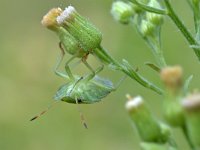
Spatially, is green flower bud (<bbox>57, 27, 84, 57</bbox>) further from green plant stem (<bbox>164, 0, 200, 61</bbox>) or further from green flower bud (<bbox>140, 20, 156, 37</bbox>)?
green plant stem (<bbox>164, 0, 200, 61</bbox>)

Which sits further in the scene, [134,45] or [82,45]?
[134,45]

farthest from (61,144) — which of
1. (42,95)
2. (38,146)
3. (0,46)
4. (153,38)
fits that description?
(153,38)

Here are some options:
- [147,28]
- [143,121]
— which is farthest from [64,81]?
[143,121]

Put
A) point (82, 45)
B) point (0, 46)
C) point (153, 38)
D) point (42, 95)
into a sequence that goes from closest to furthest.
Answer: point (82, 45)
point (153, 38)
point (42, 95)
point (0, 46)

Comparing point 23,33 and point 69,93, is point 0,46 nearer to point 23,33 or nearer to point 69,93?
point 23,33

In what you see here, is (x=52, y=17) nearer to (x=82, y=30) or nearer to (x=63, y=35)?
(x=63, y=35)

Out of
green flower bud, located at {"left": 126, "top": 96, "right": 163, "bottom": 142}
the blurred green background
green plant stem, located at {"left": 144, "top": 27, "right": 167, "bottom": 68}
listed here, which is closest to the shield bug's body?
green plant stem, located at {"left": 144, "top": 27, "right": 167, "bottom": 68}
